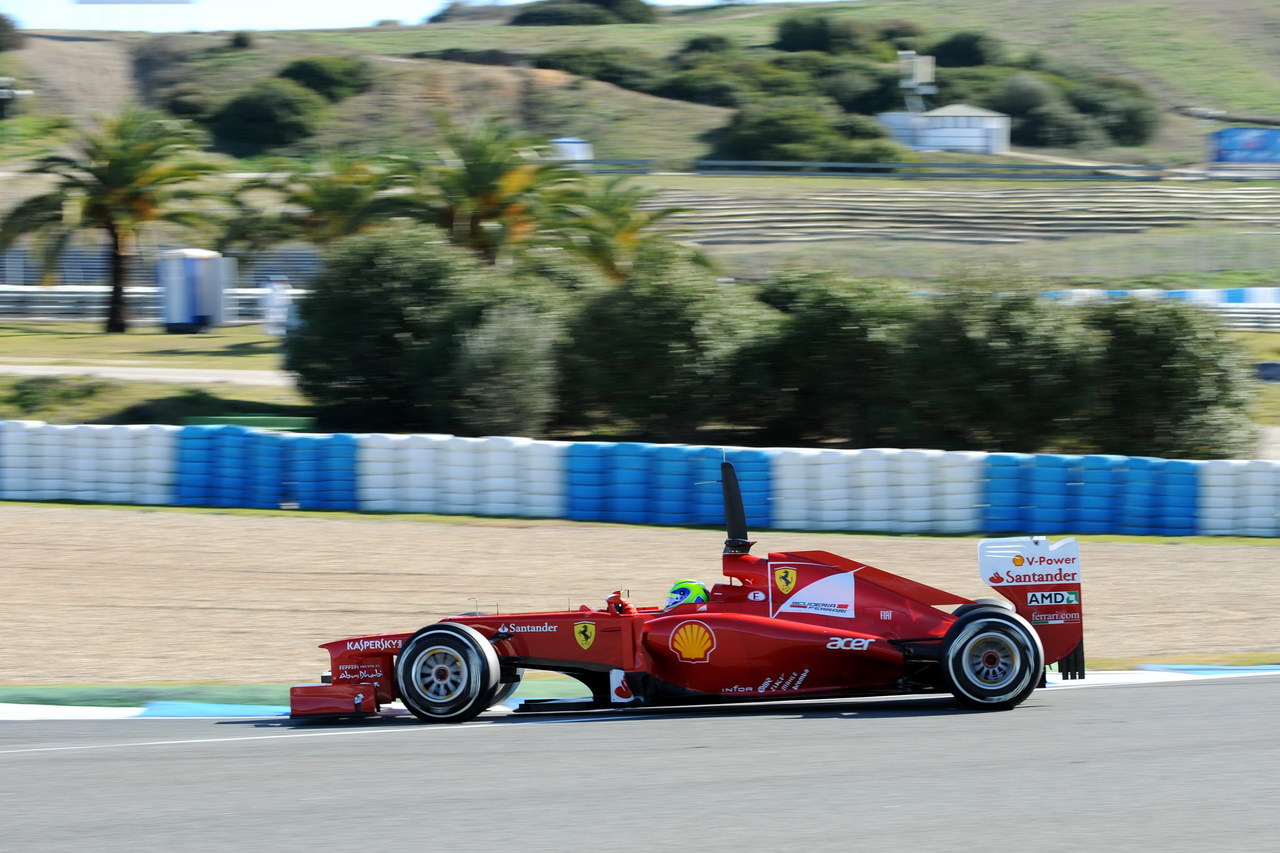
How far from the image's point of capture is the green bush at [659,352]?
63.2ft

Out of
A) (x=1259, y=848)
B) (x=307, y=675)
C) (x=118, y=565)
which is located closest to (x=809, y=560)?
(x=1259, y=848)

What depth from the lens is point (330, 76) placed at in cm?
7575

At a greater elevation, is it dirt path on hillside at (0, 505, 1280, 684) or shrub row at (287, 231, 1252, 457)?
shrub row at (287, 231, 1252, 457)

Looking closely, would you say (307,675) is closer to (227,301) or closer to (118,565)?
(118,565)

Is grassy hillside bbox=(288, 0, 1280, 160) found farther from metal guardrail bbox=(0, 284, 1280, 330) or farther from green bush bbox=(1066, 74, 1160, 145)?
metal guardrail bbox=(0, 284, 1280, 330)

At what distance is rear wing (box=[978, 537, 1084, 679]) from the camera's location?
725cm

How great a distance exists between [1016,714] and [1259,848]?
2.32m

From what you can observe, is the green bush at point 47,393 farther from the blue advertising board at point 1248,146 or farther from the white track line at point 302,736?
the blue advertising board at point 1248,146

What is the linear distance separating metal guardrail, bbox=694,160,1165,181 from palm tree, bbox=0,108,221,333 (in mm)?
28367

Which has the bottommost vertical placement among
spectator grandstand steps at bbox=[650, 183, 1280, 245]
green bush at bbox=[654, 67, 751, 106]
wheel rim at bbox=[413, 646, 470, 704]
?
wheel rim at bbox=[413, 646, 470, 704]

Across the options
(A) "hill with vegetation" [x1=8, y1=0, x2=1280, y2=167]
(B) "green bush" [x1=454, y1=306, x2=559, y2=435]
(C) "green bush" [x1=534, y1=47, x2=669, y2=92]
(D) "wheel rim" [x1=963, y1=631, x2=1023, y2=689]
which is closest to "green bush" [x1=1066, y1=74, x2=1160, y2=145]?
(A) "hill with vegetation" [x1=8, y1=0, x2=1280, y2=167]

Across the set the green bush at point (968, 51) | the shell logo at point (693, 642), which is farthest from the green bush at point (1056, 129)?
the shell logo at point (693, 642)

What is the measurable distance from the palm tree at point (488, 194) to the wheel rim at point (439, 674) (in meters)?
17.5

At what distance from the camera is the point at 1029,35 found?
317 ft
